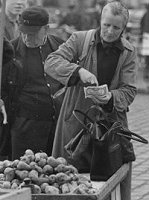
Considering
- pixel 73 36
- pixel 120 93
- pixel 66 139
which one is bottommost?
pixel 66 139

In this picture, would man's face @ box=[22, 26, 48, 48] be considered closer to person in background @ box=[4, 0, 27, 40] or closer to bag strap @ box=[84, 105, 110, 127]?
person in background @ box=[4, 0, 27, 40]

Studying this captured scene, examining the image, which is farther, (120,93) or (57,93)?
(57,93)

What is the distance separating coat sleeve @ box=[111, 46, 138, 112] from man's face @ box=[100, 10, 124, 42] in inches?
9.2

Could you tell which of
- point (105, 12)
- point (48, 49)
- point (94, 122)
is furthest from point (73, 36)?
point (48, 49)

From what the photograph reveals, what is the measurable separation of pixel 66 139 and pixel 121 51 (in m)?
0.70

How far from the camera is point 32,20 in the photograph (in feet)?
21.3

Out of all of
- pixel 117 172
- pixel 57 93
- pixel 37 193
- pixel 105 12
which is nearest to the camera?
pixel 37 193

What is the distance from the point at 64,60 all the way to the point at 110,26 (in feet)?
1.25

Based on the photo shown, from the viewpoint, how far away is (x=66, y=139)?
5.70 metres

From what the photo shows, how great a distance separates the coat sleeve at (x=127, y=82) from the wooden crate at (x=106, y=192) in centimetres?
43

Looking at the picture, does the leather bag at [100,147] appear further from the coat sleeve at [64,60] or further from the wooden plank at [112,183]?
the coat sleeve at [64,60]

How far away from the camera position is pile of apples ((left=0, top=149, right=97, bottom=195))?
456 cm

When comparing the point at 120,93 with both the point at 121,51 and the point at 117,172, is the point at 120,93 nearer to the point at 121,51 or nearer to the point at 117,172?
the point at 121,51

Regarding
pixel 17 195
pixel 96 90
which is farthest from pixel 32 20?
pixel 17 195
